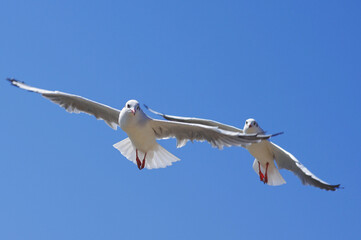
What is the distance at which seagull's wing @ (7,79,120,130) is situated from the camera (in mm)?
14055

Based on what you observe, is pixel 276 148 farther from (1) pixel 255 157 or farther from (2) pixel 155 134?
(2) pixel 155 134

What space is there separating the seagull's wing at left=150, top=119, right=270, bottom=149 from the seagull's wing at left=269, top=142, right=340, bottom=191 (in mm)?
1936

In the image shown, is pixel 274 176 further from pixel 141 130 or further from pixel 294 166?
pixel 141 130

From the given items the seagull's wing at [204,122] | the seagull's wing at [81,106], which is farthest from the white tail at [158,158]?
the seagull's wing at [204,122]

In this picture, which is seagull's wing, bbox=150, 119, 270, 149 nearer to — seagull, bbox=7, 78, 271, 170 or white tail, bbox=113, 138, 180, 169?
seagull, bbox=7, 78, 271, 170

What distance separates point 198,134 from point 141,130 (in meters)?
1.00

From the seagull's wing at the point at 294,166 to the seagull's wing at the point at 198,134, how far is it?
6.35 feet

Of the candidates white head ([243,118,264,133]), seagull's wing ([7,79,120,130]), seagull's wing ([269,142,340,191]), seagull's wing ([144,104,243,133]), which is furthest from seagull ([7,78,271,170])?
seagull's wing ([269,142,340,191])

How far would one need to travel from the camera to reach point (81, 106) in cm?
1429

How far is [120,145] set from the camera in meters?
14.1

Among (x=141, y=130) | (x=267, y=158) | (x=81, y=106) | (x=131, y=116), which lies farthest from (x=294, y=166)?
(x=81, y=106)

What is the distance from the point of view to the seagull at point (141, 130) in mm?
12555

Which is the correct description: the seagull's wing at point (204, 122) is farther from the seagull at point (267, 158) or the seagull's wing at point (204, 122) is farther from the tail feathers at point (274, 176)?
the tail feathers at point (274, 176)

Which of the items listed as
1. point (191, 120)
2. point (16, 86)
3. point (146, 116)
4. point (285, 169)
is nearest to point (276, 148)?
point (285, 169)
